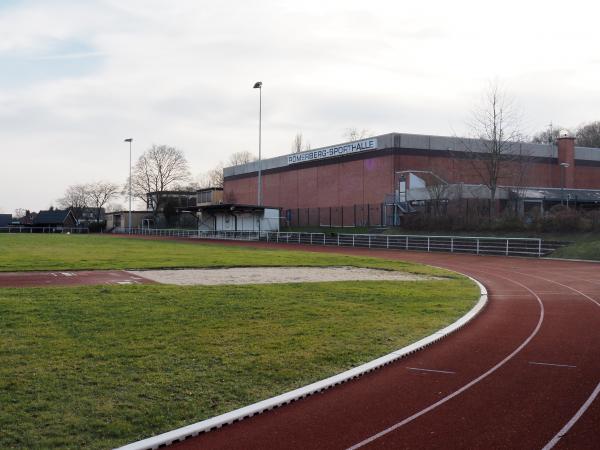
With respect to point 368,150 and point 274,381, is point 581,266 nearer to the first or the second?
point 274,381

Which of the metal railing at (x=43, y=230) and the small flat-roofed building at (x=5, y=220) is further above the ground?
the small flat-roofed building at (x=5, y=220)

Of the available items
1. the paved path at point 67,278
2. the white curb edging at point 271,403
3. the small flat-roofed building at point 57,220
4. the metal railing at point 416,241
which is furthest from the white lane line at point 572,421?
the small flat-roofed building at point 57,220

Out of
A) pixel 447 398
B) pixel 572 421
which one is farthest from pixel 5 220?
pixel 572 421

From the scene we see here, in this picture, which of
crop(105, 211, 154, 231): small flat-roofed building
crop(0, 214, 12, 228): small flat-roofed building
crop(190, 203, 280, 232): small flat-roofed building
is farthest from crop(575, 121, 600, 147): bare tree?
crop(0, 214, 12, 228): small flat-roofed building

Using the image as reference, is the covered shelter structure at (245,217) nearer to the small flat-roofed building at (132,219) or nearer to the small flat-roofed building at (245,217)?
the small flat-roofed building at (245,217)

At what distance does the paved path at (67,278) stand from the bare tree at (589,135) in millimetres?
84389

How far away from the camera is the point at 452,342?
10.4 metres

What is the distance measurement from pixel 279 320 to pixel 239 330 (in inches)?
50.1

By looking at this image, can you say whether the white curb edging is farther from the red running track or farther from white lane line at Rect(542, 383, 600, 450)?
white lane line at Rect(542, 383, 600, 450)

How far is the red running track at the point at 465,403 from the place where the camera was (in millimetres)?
5762

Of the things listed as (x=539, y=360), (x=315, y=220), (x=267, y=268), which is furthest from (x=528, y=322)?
(x=315, y=220)

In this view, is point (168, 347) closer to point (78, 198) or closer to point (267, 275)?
point (267, 275)

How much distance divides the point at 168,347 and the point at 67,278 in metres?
11.3

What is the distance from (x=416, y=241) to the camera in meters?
41.6
